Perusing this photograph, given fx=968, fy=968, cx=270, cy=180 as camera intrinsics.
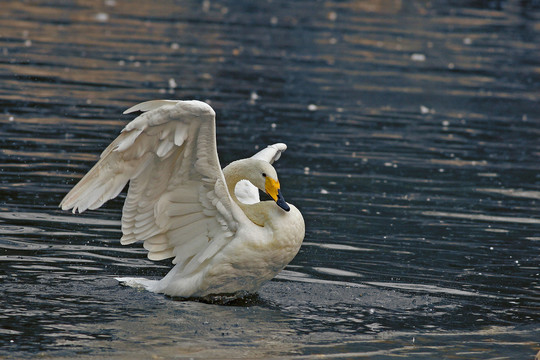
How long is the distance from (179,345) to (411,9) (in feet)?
98.5

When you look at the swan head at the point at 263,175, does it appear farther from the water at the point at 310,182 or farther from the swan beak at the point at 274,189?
the water at the point at 310,182

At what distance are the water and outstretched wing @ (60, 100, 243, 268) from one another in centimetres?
52

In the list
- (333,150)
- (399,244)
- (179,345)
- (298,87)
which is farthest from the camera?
(298,87)

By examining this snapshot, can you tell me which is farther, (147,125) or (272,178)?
(272,178)

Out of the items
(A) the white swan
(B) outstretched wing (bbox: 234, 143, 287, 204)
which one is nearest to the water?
(A) the white swan

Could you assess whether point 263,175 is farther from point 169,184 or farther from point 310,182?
point 310,182

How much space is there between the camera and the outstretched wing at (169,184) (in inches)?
284

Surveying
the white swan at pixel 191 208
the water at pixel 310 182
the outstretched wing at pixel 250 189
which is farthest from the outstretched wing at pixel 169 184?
the outstretched wing at pixel 250 189

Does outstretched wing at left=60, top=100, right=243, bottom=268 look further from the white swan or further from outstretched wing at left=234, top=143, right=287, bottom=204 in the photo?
outstretched wing at left=234, top=143, right=287, bottom=204

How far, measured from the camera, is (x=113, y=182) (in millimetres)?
7676

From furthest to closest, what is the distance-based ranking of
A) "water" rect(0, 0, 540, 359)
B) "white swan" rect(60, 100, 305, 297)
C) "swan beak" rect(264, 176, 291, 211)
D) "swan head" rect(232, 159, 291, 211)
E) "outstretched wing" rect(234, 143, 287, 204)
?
"outstretched wing" rect(234, 143, 287, 204) → "swan head" rect(232, 159, 291, 211) → "swan beak" rect(264, 176, 291, 211) → "white swan" rect(60, 100, 305, 297) → "water" rect(0, 0, 540, 359)

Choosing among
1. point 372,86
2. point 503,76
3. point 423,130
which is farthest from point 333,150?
point 503,76

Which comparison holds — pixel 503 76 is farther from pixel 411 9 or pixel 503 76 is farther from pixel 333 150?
pixel 411 9

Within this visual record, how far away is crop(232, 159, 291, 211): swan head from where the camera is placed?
25.7ft
